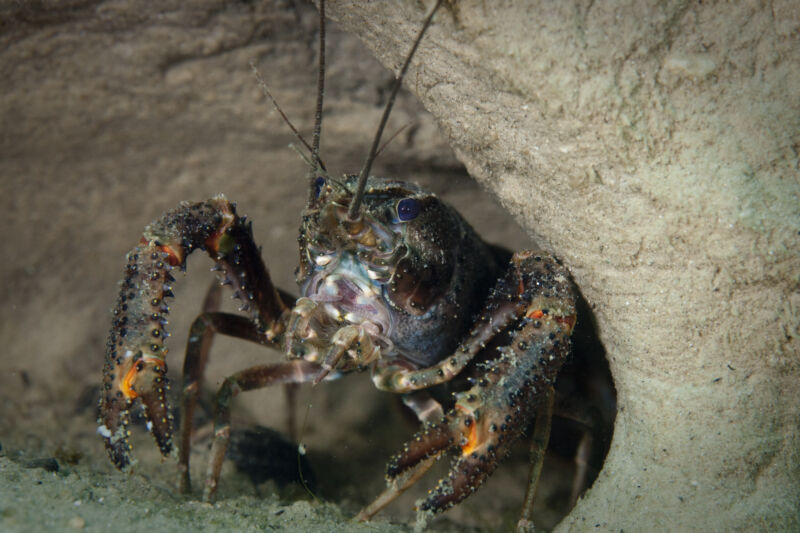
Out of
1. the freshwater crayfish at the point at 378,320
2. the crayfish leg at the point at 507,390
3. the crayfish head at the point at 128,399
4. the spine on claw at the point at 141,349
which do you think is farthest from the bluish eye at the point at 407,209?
the crayfish head at the point at 128,399

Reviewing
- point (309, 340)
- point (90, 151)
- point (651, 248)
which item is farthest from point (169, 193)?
point (651, 248)

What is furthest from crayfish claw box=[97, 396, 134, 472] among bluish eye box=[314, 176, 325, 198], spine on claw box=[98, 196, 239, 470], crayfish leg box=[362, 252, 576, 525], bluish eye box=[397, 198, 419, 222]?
bluish eye box=[397, 198, 419, 222]

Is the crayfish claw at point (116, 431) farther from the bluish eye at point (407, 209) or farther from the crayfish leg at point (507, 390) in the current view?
the bluish eye at point (407, 209)

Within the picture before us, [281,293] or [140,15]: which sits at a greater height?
[140,15]

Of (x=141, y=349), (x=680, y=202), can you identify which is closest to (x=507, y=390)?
(x=680, y=202)

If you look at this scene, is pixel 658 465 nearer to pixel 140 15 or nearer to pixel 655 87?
pixel 655 87

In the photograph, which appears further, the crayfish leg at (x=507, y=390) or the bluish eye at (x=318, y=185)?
the bluish eye at (x=318, y=185)

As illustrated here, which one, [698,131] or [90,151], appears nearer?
[698,131]

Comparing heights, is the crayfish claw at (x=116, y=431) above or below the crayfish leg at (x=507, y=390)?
below

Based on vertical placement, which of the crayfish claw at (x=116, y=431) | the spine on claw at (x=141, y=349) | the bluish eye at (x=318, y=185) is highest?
the bluish eye at (x=318, y=185)
